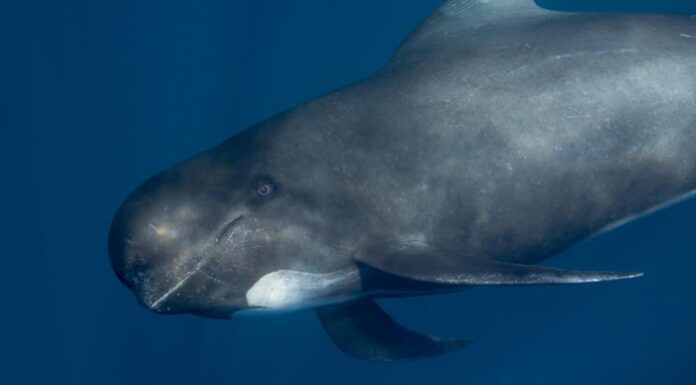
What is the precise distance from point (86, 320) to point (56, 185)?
143 inches

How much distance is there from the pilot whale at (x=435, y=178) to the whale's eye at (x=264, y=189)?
0.02 m

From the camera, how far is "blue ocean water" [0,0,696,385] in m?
15.8

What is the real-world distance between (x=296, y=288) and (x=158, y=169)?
1135cm

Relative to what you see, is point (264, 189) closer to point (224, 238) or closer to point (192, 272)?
point (224, 238)

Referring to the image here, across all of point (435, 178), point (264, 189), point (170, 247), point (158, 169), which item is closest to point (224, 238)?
point (170, 247)

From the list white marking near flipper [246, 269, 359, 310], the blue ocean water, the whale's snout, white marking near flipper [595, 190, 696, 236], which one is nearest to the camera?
the whale's snout

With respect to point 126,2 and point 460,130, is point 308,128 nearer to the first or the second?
point 460,130

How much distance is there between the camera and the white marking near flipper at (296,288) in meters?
7.29

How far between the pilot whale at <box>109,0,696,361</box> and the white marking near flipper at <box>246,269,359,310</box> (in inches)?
0.9

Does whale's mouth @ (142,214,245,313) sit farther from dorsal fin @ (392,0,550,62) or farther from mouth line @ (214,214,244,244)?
dorsal fin @ (392,0,550,62)

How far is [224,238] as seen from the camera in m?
7.04

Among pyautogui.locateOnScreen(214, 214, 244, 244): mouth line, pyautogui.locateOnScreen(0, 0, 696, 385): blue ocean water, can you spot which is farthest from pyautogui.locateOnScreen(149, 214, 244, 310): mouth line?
pyautogui.locateOnScreen(0, 0, 696, 385): blue ocean water

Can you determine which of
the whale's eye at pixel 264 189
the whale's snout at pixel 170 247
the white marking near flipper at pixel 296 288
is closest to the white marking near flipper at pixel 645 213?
the white marking near flipper at pixel 296 288

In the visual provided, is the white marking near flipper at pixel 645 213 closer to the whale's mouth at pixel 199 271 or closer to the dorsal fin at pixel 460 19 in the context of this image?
the dorsal fin at pixel 460 19
